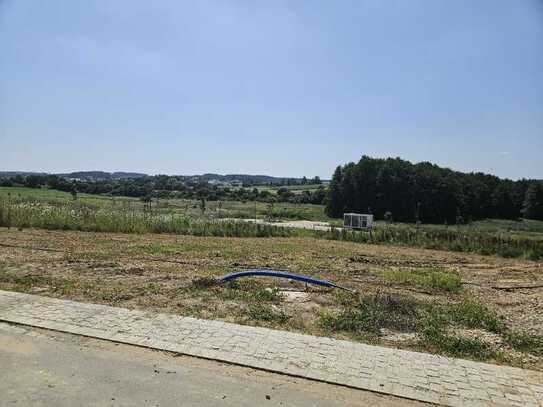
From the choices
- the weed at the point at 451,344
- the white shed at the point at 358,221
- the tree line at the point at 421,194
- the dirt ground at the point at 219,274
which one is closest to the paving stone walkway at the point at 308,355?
the weed at the point at 451,344

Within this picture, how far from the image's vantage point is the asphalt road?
3.47 m

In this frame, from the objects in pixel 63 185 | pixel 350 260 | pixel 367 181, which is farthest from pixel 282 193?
pixel 350 260

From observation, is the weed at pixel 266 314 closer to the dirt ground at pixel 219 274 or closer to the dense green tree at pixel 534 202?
the dirt ground at pixel 219 274

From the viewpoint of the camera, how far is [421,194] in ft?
249

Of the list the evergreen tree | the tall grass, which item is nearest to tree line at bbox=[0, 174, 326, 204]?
the evergreen tree

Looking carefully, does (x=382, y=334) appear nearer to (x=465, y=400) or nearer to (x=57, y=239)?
(x=465, y=400)

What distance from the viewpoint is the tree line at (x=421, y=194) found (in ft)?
248

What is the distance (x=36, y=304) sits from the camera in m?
5.96

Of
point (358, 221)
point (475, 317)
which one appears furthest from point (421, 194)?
point (475, 317)

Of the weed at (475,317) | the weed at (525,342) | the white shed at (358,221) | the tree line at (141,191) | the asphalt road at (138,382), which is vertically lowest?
the white shed at (358,221)

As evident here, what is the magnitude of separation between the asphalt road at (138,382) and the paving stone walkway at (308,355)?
0.18m

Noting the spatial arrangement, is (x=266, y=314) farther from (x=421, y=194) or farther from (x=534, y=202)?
(x=534, y=202)

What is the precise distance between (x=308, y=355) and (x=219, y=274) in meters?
4.32

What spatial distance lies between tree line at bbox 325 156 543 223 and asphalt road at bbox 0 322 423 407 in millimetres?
72188
